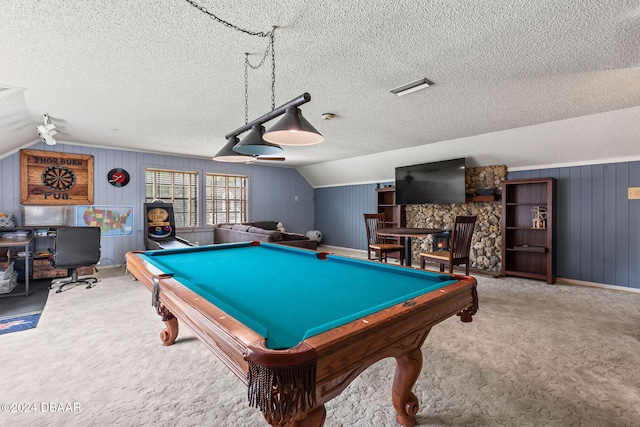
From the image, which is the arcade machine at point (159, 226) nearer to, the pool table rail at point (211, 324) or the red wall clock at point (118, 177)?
the red wall clock at point (118, 177)

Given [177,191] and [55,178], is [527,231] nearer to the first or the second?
[177,191]

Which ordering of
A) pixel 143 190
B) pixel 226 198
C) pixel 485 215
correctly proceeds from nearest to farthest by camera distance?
pixel 485 215, pixel 143 190, pixel 226 198

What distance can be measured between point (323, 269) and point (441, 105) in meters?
2.56

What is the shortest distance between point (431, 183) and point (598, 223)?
2.62 metres

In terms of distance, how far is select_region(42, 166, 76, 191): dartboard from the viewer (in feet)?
17.3

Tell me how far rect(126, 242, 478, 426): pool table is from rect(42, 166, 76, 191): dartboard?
4.42 meters

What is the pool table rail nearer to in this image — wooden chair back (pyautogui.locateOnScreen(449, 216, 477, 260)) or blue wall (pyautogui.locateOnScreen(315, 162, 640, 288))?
wooden chair back (pyautogui.locateOnScreen(449, 216, 477, 260))

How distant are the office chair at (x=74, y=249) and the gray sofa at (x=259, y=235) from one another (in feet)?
7.84

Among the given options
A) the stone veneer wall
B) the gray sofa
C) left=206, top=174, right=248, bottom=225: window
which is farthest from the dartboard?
the stone veneer wall

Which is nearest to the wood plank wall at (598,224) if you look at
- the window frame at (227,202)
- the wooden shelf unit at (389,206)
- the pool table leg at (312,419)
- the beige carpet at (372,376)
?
the beige carpet at (372,376)

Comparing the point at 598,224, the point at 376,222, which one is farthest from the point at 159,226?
the point at 598,224

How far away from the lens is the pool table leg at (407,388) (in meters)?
1.64

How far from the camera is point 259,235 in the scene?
213 inches

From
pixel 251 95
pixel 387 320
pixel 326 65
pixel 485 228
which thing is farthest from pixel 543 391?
pixel 485 228
